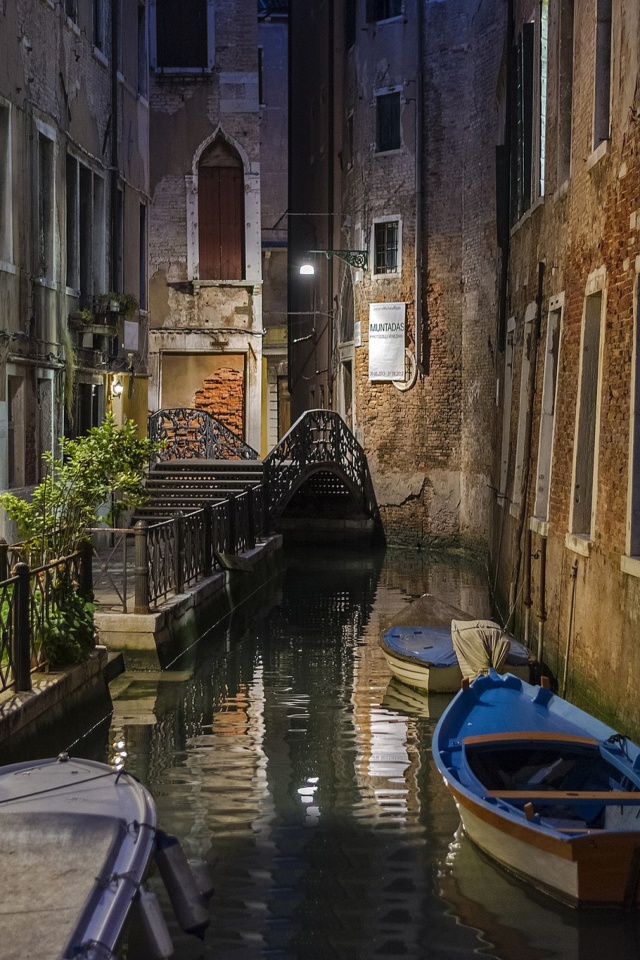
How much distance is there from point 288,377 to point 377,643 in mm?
21145

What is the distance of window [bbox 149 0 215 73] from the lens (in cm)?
2553

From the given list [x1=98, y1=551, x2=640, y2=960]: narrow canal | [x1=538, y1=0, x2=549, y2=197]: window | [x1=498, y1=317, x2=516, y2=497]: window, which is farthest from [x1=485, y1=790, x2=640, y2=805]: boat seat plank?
[x1=498, y1=317, x2=516, y2=497]: window

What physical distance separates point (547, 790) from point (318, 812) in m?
1.69

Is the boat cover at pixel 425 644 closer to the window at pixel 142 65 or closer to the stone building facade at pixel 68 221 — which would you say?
the stone building facade at pixel 68 221

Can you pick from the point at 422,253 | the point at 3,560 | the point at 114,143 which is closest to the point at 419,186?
the point at 422,253

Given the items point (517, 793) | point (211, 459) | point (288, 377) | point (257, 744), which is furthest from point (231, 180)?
point (517, 793)

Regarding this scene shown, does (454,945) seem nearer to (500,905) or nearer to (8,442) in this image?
(500,905)

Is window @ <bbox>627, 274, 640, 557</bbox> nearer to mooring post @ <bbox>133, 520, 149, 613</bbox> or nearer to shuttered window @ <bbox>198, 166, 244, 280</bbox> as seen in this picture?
mooring post @ <bbox>133, 520, 149, 613</bbox>

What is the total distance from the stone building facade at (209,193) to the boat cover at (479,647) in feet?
45.5

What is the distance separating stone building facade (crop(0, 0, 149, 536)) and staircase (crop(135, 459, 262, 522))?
128 cm

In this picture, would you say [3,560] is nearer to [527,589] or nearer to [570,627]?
[570,627]

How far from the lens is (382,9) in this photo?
25.7m

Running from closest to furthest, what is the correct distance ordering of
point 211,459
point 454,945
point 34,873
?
point 34,873 < point 454,945 < point 211,459

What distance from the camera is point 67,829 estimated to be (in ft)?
19.8
